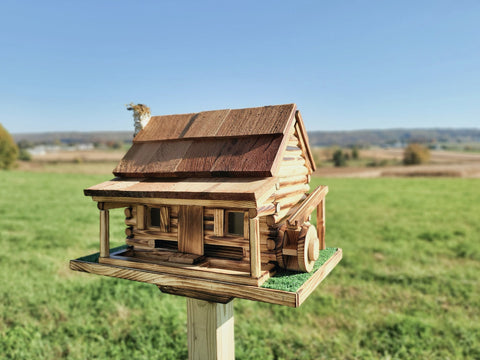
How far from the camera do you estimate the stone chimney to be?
2.48 m

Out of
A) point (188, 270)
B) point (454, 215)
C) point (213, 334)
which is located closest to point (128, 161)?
point (188, 270)

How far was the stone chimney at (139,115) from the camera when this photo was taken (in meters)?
2.48

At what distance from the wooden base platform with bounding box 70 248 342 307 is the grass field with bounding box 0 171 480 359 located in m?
2.98

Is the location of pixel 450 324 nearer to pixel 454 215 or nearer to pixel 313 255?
pixel 313 255

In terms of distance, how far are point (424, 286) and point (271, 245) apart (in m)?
5.77

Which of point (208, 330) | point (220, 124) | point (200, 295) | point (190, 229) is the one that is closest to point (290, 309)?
point (208, 330)

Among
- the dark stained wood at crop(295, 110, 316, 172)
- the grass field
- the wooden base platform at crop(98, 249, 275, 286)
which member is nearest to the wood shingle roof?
the dark stained wood at crop(295, 110, 316, 172)

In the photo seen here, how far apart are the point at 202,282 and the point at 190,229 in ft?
1.21

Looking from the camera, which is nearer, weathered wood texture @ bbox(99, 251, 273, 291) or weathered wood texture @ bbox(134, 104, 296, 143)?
weathered wood texture @ bbox(99, 251, 273, 291)

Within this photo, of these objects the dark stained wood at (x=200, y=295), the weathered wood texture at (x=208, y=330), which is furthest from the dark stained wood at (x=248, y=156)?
the weathered wood texture at (x=208, y=330)

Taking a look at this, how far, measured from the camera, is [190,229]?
2.14 meters

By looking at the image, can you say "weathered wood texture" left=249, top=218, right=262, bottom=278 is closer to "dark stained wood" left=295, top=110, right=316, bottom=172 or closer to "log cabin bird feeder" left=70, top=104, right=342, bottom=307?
"log cabin bird feeder" left=70, top=104, right=342, bottom=307

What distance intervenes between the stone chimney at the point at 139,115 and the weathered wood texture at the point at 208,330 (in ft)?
4.03

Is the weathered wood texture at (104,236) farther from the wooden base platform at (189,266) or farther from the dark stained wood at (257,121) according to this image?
the dark stained wood at (257,121)
